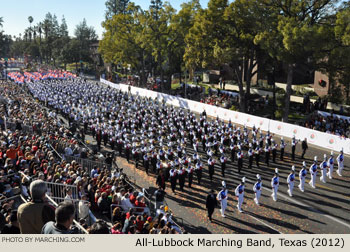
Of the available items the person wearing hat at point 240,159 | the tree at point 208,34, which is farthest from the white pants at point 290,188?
the tree at point 208,34

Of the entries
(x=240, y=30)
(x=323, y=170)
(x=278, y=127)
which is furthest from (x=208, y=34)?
(x=323, y=170)

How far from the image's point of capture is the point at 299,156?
782 inches

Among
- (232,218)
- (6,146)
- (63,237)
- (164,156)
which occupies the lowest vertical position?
(232,218)

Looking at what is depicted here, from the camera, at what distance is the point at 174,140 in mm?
21734

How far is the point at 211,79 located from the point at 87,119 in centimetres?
3046

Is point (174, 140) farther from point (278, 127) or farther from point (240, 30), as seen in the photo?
point (240, 30)

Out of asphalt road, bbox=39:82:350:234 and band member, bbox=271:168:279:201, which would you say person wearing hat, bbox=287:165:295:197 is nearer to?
asphalt road, bbox=39:82:350:234

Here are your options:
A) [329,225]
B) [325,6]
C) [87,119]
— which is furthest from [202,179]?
[325,6]

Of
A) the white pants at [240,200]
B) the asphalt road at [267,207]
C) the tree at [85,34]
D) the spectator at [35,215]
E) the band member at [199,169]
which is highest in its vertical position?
the tree at [85,34]

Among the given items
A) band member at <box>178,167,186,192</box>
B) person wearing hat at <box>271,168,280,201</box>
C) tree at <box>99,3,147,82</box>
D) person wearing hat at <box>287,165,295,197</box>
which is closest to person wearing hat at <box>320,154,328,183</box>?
person wearing hat at <box>287,165,295,197</box>

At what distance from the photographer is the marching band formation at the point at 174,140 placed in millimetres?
15367

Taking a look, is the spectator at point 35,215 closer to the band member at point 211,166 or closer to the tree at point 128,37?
the band member at point 211,166

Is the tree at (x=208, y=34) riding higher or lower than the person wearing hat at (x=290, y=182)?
higher

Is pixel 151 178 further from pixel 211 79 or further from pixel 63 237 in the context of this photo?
pixel 211 79
